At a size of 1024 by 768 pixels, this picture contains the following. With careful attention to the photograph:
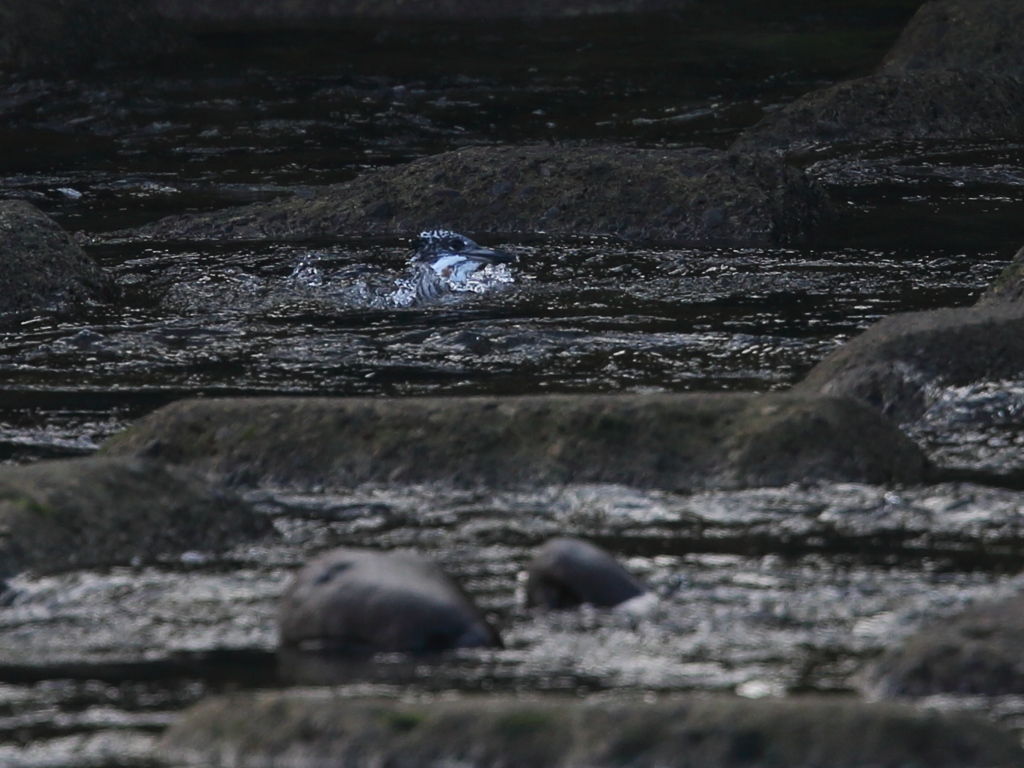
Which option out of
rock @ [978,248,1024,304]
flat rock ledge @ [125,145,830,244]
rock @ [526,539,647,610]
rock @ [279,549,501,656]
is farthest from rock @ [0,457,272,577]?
flat rock ledge @ [125,145,830,244]

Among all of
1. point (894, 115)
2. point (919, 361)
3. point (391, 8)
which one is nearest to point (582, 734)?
point (919, 361)

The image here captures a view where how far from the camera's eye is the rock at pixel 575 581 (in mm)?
3975

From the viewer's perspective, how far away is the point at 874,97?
→ 1304cm

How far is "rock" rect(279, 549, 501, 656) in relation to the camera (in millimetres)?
3750

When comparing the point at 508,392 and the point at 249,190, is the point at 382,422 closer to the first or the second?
the point at 508,392

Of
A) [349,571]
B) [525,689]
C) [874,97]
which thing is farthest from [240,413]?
[874,97]

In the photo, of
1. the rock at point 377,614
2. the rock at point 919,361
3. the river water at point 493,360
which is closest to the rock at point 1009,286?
the river water at point 493,360

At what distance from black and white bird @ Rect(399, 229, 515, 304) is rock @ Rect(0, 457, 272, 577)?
362 cm

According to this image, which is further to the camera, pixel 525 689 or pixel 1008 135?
pixel 1008 135

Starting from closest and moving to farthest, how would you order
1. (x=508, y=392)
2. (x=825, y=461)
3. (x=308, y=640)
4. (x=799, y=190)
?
1. (x=308, y=640)
2. (x=825, y=461)
3. (x=508, y=392)
4. (x=799, y=190)

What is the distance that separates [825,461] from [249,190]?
727 cm

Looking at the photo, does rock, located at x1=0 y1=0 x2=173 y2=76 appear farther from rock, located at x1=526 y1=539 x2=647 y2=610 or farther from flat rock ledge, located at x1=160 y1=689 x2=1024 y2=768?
flat rock ledge, located at x1=160 y1=689 x2=1024 y2=768

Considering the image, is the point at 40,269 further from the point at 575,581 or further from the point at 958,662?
the point at 958,662

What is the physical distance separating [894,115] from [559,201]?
13.0 ft
